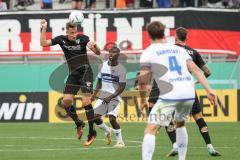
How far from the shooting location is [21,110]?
29281 millimetres

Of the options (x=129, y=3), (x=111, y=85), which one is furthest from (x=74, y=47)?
(x=129, y=3)

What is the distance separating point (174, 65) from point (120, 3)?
2045 cm

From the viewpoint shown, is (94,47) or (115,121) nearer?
(94,47)

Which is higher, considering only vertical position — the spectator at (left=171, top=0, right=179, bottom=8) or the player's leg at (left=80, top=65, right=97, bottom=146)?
the spectator at (left=171, top=0, right=179, bottom=8)

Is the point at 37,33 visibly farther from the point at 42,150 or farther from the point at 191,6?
the point at 42,150

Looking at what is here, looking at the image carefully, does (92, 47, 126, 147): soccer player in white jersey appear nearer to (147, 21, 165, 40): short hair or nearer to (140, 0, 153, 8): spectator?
(147, 21, 165, 40): short hair

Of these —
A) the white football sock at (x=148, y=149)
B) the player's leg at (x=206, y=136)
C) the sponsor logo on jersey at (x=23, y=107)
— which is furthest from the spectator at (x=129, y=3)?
the white football sock at (x=148, y=149)

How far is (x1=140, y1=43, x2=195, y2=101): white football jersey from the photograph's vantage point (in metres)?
12.5

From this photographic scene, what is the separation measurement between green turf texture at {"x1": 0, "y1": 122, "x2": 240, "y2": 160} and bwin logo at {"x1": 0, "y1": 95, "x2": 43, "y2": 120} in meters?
2.10

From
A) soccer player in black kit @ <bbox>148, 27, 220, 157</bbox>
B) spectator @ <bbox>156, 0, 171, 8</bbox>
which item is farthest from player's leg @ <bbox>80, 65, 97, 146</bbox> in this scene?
spectator @ <bbox>156, 0, 171, 8</bbox>

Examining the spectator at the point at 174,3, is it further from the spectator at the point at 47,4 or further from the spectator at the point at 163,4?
the spectator at the point at 47,4

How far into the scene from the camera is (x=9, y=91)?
2958cm

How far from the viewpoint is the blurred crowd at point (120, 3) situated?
3241cm

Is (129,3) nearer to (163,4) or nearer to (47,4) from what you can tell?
(163,4)
